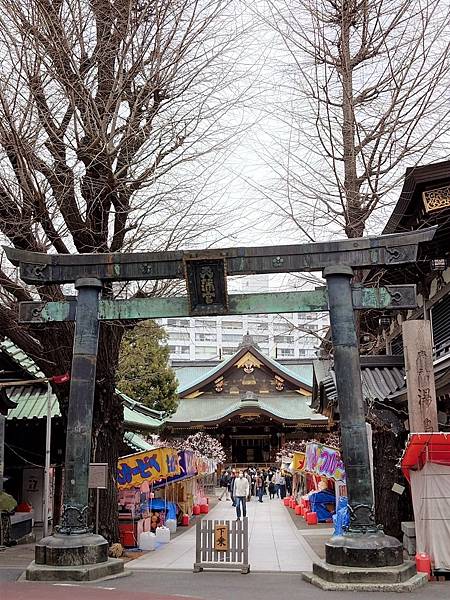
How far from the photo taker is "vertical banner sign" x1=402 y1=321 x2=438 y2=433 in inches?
414

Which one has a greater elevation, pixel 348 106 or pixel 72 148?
pixel 348 106

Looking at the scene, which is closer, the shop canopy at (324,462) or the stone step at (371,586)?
the stone step at (371,586)

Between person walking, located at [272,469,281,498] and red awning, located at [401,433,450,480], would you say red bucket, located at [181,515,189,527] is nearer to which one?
red awning, located at [401,433,450,480]

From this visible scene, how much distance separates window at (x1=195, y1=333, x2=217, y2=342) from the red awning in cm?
10400

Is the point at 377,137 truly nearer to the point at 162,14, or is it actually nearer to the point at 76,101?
the point at 162,14

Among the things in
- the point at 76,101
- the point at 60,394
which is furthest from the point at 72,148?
the point at 60,394

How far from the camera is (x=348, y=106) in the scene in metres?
12.7

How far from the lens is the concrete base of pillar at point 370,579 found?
338 inches

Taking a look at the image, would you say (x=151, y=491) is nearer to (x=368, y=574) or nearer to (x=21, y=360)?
(x=21, y=360)

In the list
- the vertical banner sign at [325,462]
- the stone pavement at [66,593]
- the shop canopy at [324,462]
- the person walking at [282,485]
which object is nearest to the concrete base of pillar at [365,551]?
the stone pavement at [66,593]

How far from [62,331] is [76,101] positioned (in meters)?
4.36

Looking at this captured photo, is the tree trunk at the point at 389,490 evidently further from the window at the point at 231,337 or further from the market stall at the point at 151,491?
the window at the point at 231,337

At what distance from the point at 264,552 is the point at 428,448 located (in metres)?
5.83

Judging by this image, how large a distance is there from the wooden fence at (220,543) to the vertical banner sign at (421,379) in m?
3.26
